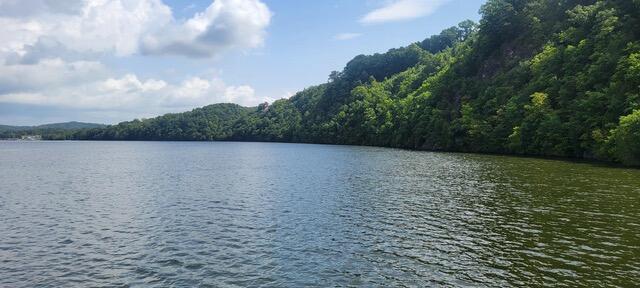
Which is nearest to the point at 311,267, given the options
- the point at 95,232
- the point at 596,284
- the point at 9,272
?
the point at 596,284

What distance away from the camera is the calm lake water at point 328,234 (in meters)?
20.9

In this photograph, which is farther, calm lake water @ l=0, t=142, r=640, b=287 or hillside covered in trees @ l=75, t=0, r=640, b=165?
hillside covered in trees @ l=75, t=0, r=640, b=165

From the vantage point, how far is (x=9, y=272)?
2175cm

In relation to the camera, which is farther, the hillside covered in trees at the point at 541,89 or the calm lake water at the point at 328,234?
the hillside covered in trees at the point at 541,89

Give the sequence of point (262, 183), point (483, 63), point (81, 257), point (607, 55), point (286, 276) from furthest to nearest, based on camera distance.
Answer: point (483, 63)
point (607, 55)
point (262, 183)
point (81, 257)
point (286, 276)

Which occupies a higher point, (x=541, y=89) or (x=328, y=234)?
(x=541, y=89)

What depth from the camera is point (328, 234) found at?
29.3 metres

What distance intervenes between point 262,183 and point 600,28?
8520cm

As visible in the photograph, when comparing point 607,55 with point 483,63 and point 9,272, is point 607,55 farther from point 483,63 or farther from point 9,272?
point 9,272

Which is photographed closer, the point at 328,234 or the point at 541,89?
the point at 328,234

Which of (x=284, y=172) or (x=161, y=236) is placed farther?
(x=284, y=172)

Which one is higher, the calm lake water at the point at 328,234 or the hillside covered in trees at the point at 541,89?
the hillside covered in trees at the point at 541,89

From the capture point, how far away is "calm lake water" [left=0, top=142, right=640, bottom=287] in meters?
20.9

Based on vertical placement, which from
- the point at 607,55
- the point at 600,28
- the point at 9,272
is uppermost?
the point at 600,28
